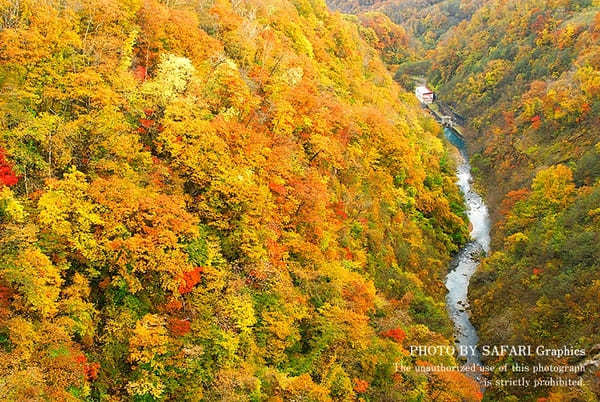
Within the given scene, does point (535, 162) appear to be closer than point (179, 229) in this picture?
No

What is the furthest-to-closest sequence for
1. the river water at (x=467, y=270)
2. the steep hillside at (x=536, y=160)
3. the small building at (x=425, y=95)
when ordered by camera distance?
the small building at (x=425, y=95)
the river water at (x=467, y=270)
the steep hillside at (x=536, y=160)

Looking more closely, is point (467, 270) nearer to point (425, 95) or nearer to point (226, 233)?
point (226, 233)

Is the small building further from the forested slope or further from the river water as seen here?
the forested slope

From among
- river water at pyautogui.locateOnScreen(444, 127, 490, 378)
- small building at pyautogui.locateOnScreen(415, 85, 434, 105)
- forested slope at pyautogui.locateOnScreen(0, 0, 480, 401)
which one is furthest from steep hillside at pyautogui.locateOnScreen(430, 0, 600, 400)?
forested slope at pyautogui.locateOnScreen(0, 0, 480, 401)

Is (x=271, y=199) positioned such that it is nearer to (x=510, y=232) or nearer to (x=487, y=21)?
(x=510, y=232)

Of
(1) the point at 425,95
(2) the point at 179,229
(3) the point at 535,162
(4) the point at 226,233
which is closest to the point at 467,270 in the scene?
(3) the point at 535,162

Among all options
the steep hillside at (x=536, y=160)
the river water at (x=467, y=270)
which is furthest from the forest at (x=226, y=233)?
the river water at (x=467, y=270)

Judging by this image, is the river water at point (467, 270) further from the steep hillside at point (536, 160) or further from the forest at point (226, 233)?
the steep hillside at point (536, 160)
